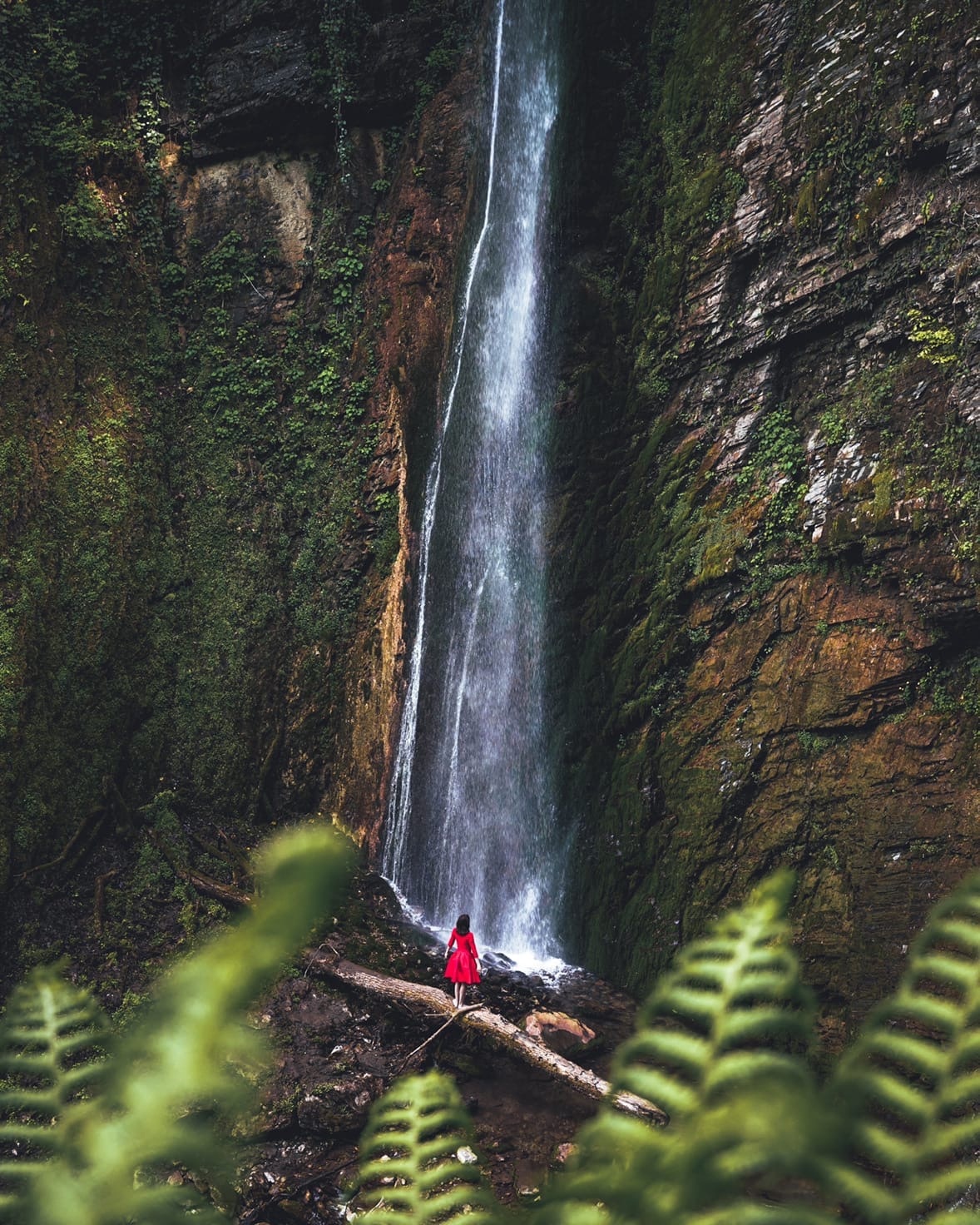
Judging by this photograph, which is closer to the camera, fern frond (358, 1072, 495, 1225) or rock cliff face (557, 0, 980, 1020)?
fern frond (358, 1072, 495, 1225)

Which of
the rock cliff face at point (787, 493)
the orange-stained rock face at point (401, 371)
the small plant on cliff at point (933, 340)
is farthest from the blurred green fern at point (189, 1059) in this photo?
the orange-stained rock face at point (401, 371)

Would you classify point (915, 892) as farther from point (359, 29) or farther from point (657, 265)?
point (359, 29)

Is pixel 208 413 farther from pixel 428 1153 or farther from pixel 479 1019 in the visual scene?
pixel 428 1153

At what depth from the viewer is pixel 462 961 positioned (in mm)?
6402

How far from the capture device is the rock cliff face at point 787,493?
623 cm

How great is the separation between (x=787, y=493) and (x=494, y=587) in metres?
3.41

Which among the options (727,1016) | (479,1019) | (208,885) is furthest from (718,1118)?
(208,885)

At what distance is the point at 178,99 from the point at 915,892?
13.1 metres

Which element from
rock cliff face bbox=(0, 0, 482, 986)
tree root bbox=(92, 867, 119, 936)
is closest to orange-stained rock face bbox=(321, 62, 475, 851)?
rock cliff face bbox=(0, 0, 482, 986)

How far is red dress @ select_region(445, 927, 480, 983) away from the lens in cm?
639

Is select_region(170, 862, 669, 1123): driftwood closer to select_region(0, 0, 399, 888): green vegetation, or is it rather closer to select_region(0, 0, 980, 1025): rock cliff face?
select_region(0, 0, 980, 1025): rock cliff face

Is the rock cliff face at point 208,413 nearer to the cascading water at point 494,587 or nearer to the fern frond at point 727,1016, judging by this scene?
the cascading water at point 494,587

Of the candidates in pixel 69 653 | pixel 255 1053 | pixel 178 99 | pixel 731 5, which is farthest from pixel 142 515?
pixel 255 1053

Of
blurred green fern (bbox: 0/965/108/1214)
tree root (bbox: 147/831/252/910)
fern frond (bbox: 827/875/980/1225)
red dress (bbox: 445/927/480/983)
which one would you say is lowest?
tree root (bbox: 147/831/252/910)
